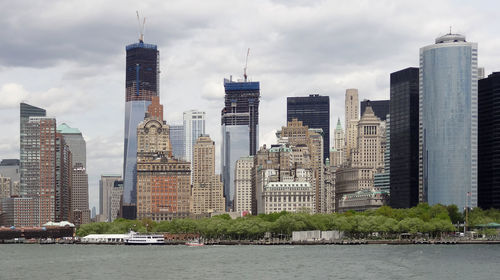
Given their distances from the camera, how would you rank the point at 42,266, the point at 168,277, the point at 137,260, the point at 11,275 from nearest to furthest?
the point at 168,277, the point at 11,275, the point at 42,266, the point at 137,260

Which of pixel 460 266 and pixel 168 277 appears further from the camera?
pixel 460 266

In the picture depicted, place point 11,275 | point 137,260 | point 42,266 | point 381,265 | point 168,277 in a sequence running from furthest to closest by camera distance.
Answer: point 137,260
point 42,266
point 381,265
point 11,275
point 168,277

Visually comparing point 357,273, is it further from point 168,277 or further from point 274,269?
point 168,277

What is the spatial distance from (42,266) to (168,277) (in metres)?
44.1

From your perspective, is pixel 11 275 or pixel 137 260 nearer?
pixel 11 275

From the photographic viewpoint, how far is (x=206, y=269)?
16862cm

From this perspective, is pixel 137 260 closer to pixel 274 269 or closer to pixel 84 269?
pixel 84 269

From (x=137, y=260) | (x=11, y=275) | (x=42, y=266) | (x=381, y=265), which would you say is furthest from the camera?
(x=137, y=260)

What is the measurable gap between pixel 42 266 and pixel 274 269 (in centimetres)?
5045

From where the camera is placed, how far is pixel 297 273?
157625 mm

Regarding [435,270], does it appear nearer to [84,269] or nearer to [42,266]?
[84,269]

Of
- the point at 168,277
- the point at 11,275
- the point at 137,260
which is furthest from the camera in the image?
the point at 137,260

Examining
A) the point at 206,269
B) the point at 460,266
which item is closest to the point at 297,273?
the point at 206,269

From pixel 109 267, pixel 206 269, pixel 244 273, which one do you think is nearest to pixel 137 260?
pixel 109 267
